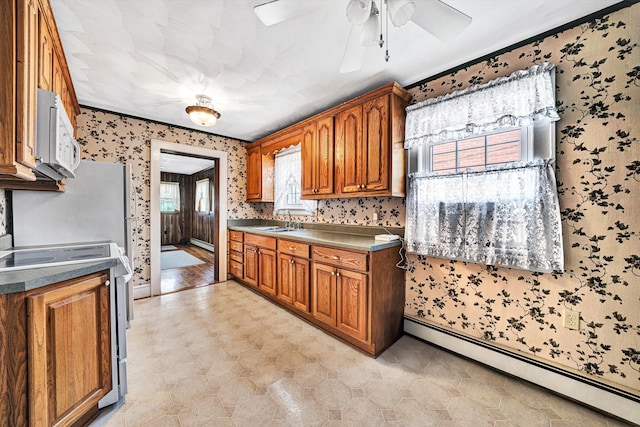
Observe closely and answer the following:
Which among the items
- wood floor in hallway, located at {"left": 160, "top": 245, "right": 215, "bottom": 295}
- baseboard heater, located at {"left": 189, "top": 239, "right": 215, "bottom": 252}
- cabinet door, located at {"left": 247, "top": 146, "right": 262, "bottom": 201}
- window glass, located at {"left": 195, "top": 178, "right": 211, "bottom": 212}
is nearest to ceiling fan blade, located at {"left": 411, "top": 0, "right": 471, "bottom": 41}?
cabinet door, located at {"left": 247, "top": 146, "right": 262, "bottom": 201}

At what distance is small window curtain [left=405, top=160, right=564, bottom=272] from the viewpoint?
162cm

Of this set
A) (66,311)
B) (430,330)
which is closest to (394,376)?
(430,330)

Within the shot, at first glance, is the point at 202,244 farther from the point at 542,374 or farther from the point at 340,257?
the point at 542,374

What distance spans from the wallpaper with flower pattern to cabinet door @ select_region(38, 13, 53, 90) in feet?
3.64

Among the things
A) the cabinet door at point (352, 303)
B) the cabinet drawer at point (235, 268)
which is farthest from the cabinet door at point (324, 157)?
the cabinet drawer at point (235, 268)

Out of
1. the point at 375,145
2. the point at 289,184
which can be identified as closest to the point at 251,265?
the point at 289,184

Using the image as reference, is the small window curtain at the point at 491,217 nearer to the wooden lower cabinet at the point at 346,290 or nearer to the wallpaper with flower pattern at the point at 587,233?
the wallpaper with flower pattern at the point at 587,233

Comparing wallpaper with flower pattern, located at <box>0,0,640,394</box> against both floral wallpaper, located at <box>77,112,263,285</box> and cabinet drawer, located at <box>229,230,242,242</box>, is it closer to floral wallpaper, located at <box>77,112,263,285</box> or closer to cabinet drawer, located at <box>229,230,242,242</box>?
floral wallpaper, located at <box>77,112,263,285</box>

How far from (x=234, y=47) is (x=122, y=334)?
2149 mm

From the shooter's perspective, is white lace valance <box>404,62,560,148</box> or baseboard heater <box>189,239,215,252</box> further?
baseboard heater <box>189,239,215,252</box>

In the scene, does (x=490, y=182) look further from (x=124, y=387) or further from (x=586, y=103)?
(x=124, y=387)

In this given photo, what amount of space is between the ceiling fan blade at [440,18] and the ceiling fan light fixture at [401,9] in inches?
2.2

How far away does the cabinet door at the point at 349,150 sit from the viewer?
246 centimetres

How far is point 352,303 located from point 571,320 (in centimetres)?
148
